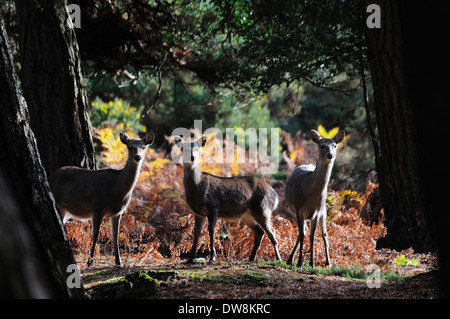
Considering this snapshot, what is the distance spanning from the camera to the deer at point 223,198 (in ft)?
21.9

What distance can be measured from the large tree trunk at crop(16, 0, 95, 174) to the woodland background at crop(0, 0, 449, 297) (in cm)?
1

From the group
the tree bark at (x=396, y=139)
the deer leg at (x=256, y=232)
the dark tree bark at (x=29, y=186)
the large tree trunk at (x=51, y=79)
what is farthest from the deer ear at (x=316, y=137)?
the dark tree bark at (x=29, y=186)

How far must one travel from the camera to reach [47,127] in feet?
23.7

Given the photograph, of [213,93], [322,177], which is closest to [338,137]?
[322,177]

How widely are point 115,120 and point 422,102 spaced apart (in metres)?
13.0

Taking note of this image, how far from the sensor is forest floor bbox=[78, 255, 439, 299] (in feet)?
13.4

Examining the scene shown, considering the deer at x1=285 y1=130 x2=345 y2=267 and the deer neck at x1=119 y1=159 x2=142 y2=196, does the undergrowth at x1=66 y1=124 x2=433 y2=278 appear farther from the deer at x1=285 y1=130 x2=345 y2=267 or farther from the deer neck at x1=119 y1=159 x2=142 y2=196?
the deer neck at x1=119 y1=159 x2=142 y2=196

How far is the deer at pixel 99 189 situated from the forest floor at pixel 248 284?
1.08m

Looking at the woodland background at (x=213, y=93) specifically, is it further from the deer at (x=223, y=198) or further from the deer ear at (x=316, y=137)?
the deer ear at (x=316, y=137)

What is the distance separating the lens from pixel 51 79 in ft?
23.7

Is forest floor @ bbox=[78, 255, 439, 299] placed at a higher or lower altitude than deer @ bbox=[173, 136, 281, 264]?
lower

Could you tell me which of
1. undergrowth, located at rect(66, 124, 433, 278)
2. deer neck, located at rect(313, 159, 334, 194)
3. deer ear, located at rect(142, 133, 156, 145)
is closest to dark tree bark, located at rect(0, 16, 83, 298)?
undergrowth, located at rect(66, 124, 433, 278)

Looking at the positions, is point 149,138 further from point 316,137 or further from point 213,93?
point 213,93
